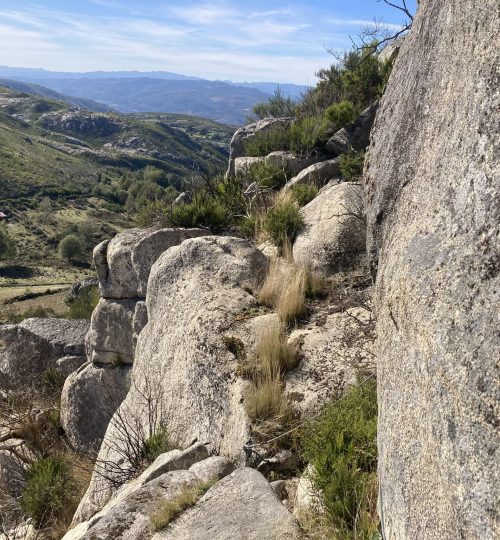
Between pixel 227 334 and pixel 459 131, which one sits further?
pixel 227 334

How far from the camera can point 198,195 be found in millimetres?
11133

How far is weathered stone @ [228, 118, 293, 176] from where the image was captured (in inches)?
659

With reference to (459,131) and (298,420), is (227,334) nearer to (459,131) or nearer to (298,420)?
(298,420)

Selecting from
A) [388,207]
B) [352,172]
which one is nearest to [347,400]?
[388,207]

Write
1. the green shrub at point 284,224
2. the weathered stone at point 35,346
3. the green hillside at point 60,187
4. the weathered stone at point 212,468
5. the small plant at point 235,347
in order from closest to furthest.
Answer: the weathered stone at point 212,468
the small plant at point 235,347
the green shrub at point 284,224
the weathered stone at point 35,346
the green hillside at point 60,187

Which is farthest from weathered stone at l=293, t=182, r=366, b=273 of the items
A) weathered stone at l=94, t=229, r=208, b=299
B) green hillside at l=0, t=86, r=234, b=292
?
green hillside at l=0, t=86, r=234, b=292

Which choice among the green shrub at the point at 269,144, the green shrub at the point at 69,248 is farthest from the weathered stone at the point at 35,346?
the green shrub at the point at 69,248

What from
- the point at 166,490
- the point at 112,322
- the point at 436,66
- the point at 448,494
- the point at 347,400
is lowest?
the point at 112,322

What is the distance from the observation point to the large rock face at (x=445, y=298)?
207 centimetres

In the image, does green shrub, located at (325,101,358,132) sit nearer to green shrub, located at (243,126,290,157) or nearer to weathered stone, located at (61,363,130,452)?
green shrub, located at (243,126,290,157)

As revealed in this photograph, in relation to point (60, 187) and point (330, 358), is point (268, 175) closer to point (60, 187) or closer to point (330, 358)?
point (330, 358)

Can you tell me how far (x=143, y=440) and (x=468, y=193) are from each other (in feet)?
17.2

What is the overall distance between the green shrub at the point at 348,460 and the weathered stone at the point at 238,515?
1.41 ft

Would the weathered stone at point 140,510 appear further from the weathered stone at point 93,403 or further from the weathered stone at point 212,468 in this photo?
the weathered stone at point 93,403
